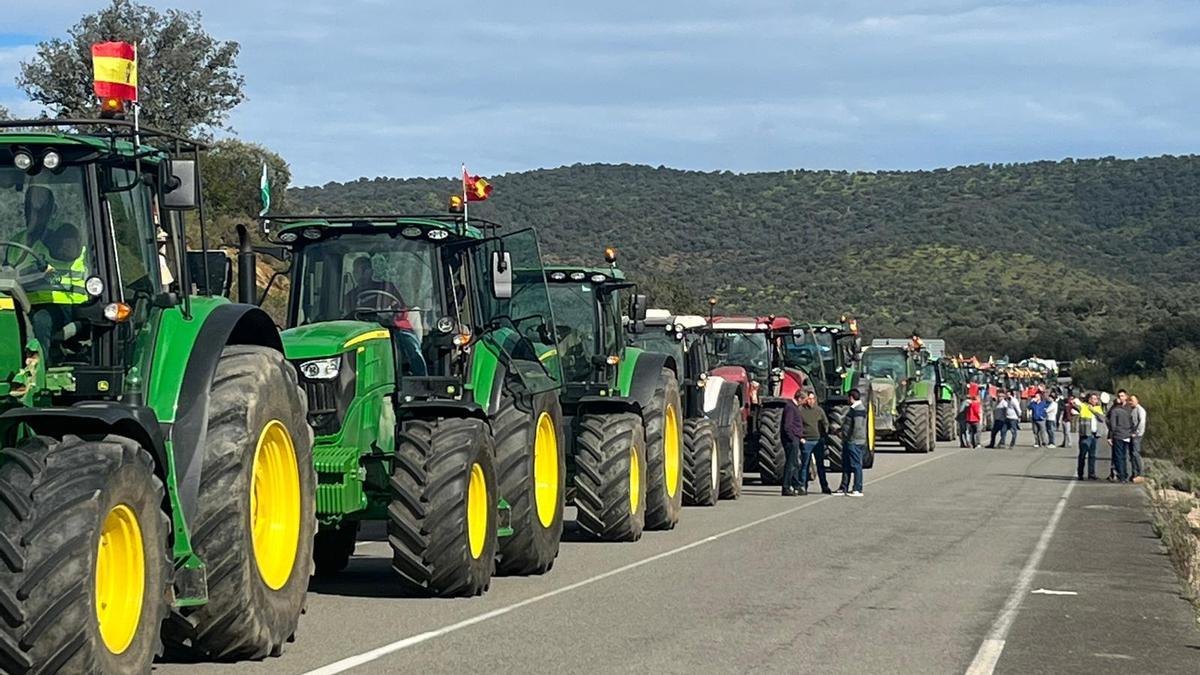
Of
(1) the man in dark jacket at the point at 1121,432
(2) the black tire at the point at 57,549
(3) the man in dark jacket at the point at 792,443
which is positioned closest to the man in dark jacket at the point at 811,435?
(3) the man in dark jacket at the point at 792,443

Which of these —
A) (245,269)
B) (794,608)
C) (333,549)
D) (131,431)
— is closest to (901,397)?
(333,549)

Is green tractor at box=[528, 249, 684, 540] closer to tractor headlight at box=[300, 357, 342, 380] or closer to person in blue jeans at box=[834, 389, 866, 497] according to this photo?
person in blue jeans at box=[834, 389, 866, 497]

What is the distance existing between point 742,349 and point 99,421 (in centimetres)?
2154

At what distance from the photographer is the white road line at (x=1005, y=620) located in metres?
10.2

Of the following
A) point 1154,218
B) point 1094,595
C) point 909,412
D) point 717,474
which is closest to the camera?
point 1094,595

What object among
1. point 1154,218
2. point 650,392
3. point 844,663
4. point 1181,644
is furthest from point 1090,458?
point 1154,218

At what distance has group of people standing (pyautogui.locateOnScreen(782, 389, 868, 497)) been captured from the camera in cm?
2523

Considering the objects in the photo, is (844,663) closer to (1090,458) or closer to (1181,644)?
(1181,644)

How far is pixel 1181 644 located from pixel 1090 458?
20.4 metres

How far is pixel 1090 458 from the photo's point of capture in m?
31.2

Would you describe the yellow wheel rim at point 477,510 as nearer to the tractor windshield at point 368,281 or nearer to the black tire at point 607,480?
the tractor windshield at point 368,281

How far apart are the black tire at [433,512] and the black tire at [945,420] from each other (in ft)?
124

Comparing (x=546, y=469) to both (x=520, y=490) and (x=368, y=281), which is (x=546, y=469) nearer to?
(x=520, y=490)

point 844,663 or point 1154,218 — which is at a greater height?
point 1154,218
